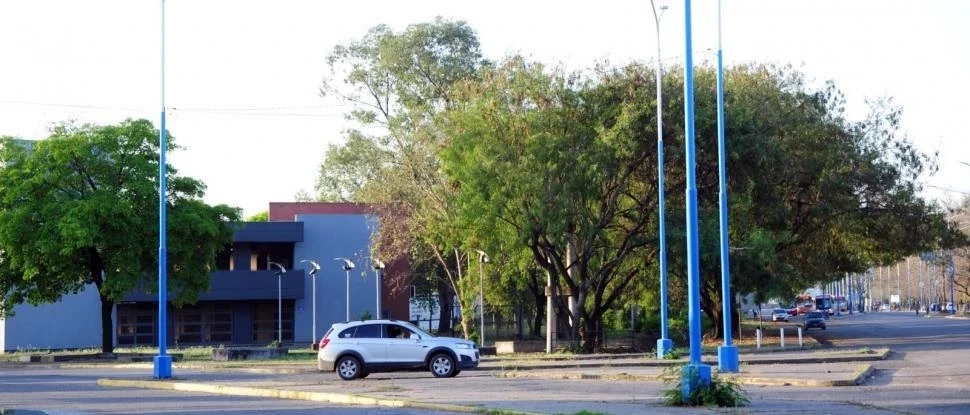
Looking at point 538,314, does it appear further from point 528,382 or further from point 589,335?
point 528,382

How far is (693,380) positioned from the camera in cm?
1862

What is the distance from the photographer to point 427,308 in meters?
85.2

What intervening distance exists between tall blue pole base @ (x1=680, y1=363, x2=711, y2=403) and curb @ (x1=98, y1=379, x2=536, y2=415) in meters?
2.71

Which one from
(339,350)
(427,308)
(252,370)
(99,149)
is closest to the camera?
(339,350)

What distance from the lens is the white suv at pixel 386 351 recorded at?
3041 centimetres

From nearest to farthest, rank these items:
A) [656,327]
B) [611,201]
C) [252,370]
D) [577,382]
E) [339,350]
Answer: [577,382], [339,350], [252,370], [611,201], [656,327]

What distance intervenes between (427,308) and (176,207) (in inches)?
1399

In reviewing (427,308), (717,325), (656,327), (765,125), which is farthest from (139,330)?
(765,125)

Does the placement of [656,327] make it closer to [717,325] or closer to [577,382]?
[717,325]

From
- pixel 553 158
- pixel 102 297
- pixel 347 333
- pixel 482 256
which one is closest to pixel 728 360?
pixel 347 333

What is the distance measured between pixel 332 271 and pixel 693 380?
5981cm

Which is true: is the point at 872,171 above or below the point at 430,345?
above

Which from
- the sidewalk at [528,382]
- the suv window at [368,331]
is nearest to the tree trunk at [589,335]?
the sidewalk at [528,382]

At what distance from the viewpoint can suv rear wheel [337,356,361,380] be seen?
3044cm
